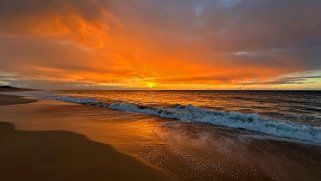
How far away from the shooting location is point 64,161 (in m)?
4.71

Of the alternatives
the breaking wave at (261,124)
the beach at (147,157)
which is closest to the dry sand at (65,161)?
the beach at (147,157)

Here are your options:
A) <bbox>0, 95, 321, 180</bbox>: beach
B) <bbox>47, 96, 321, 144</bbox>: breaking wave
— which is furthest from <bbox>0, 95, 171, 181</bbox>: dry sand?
<bbox>47, 96, 321, 144</bbox>: breaking wave

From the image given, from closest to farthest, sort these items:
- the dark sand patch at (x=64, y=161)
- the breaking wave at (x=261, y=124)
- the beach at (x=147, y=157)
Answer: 1. the dark sand patch at (x=64, y=161)
2. the beach at (x=147, y=157)
3. the breaking wave at (x=261, y=124)

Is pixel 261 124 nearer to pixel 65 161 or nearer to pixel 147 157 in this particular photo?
pixel 147 157

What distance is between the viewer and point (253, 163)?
508 centimetres

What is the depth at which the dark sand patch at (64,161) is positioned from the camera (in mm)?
4027

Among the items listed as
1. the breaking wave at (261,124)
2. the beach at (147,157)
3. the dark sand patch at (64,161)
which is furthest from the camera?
the breaking wave at (261,124)

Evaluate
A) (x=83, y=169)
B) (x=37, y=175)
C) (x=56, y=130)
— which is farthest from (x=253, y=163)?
(x=56, y=130)

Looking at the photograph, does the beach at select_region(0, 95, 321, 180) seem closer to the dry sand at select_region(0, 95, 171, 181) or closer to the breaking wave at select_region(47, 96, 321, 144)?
the dry sand at select_region(0, 95, 171, 181)

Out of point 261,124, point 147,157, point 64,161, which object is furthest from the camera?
point 261,124

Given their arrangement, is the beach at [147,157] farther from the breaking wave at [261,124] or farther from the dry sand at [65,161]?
the breaking wave at [261,124]

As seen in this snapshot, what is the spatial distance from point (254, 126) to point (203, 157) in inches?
224

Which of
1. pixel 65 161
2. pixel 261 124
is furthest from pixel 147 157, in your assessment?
pixel 261 124

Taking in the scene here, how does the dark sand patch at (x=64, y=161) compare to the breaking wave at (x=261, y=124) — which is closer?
the dark sand patch at (x=64, y=161)
